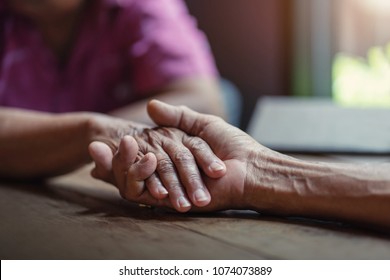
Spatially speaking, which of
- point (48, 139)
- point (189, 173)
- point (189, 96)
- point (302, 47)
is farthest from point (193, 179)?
point (302, 47)

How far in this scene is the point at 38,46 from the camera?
5.13 feet

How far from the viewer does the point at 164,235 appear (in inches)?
31.3

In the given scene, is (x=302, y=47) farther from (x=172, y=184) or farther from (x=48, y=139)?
(x=172, y=184)

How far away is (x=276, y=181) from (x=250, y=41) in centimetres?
240

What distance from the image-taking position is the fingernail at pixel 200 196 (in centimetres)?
86

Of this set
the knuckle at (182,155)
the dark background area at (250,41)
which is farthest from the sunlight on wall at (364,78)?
the knuckle at (182,155)

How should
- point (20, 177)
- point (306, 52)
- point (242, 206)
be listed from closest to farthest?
1. point (242, 206)
2. point (20, 177)
3. point (306, 52)

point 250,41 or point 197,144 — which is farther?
point 250,41

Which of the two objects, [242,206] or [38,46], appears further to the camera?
[38,46]

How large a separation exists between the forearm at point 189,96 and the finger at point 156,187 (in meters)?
0.62

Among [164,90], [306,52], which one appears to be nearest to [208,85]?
[164,90]
